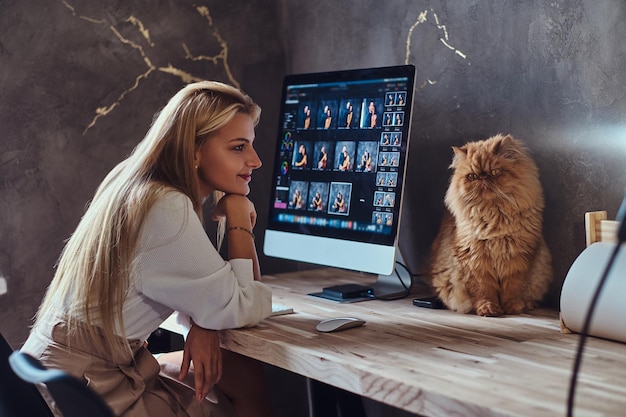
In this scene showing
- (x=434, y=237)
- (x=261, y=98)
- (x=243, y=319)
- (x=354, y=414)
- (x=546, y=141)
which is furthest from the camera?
(x=261, y=98)

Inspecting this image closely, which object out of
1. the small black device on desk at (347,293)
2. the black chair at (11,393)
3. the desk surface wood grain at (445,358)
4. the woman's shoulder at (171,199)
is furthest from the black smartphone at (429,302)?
the black chair at (11,393)

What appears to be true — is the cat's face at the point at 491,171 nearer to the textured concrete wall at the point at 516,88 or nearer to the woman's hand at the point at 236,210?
the textured concrete wall at the point at 516,88

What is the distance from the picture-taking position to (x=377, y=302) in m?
1.79

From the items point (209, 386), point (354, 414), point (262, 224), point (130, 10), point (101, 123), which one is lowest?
point (354, 414)

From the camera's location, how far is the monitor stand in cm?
185

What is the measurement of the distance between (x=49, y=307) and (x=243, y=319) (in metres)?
0.40

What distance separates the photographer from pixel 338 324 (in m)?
1.49

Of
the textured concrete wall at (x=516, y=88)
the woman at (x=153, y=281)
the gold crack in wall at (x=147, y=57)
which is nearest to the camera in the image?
the woman at (x=153, y=281)

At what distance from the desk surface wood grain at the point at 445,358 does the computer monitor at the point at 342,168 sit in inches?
6.7

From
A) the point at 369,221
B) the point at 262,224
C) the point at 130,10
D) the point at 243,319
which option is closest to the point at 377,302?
the point at 369,221

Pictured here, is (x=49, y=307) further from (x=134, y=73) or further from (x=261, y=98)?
(x=261, y=98)

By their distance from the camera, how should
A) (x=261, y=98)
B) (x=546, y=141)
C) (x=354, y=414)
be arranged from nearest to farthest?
(x=546, y=141), (x=354, y=414), (x=261, y=98)

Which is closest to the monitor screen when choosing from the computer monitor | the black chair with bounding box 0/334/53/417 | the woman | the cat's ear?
the computer monitor

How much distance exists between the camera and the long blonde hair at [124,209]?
56.2 inches
